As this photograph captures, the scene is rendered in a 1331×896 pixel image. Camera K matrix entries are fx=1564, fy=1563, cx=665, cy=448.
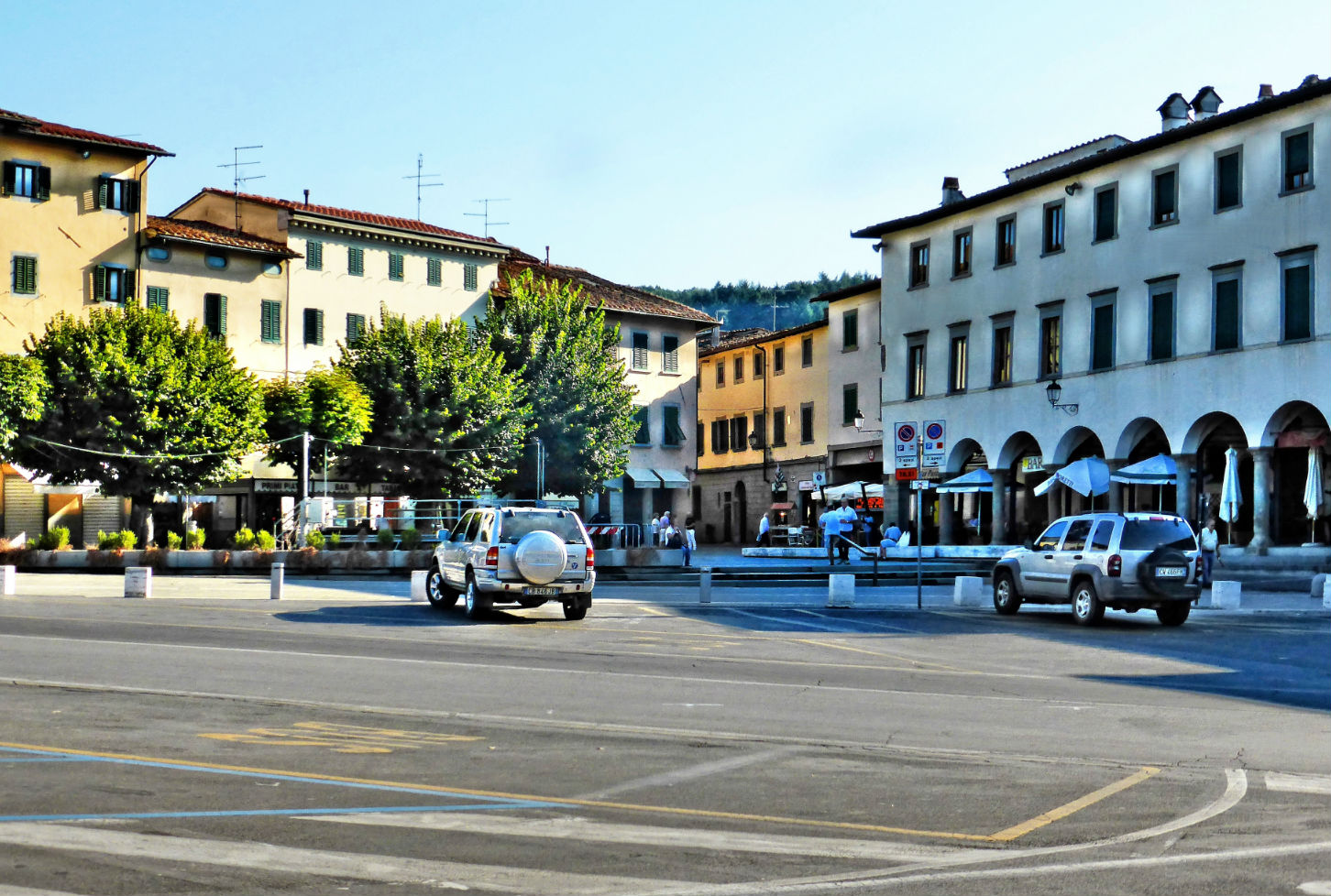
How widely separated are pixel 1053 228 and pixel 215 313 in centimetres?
3129

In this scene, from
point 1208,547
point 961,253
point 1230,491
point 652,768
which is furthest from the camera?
point 961,253

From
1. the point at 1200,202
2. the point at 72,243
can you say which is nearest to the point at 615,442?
the point at 72,243

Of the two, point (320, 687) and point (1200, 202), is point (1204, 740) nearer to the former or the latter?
point (320, 687)

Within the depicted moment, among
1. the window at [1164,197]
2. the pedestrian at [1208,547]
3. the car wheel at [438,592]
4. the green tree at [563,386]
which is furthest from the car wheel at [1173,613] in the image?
the green tree at [563,386]

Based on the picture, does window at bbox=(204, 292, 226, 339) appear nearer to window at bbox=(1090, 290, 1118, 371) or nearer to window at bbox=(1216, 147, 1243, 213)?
window at bbox=(1090, 290, 1118, 371)

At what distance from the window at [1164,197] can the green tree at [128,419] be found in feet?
98.3

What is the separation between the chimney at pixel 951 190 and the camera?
58.3 meters

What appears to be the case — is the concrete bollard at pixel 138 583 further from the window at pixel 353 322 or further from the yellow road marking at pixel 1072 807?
the window at pixel 353 322

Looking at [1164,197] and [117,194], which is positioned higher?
[117,194]

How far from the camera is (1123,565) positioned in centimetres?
2539

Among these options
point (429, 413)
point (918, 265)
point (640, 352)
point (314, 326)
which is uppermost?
point (918, 265)

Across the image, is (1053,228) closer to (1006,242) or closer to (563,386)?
(1006,242)

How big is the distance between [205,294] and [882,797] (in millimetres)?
54446

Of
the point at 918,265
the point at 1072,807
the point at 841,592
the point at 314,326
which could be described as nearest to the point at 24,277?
the point at 314,326
